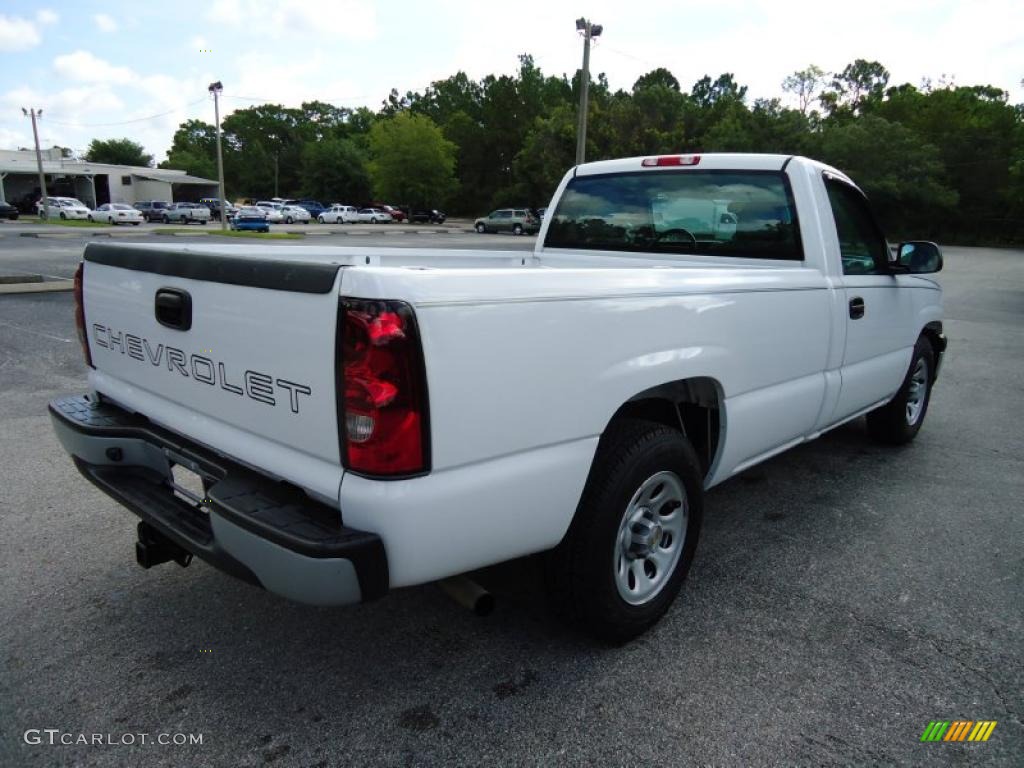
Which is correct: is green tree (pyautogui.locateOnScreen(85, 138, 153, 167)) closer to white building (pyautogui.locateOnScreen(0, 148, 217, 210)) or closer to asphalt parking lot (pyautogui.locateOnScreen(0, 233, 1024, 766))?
white building (pyautogui.locateOnScreen(0, 148, 217, 210))

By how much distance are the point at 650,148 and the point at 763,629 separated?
5397cm

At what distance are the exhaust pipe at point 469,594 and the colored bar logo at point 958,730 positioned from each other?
1.46 meters

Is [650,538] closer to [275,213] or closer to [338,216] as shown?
[275,213]

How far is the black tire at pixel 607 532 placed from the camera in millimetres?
2400

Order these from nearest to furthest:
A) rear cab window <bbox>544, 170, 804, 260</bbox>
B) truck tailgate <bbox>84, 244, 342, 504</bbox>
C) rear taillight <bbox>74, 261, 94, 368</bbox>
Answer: truck tailgate <bbox>84, 244, 342, 504</bbox> → rear taillight <bbox>74, 261, 94, 368</bbox> → rear cab window <bbox>544, 170, 804, 260</bbox>

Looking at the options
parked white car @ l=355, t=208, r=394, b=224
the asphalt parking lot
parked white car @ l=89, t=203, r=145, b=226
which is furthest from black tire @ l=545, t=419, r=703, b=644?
parked white car @ l=355, t=208, r=394, b=224

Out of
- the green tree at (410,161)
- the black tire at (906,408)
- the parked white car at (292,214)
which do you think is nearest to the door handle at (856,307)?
the black tire at (906,408)

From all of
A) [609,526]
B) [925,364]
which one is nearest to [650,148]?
[925,364]

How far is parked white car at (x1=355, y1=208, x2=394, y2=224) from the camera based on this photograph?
5947cm

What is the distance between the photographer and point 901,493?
4.38 m

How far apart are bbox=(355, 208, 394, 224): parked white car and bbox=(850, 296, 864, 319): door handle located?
58.5 m

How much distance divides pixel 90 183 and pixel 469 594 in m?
77.2

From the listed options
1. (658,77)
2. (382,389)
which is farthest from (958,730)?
(658,77)

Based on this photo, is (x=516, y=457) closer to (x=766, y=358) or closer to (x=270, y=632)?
(x=270, y=632)
